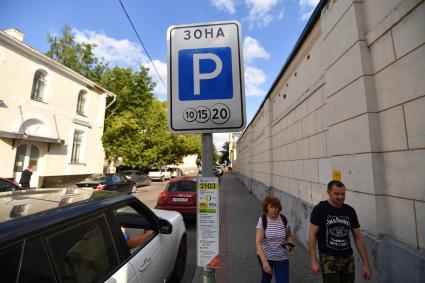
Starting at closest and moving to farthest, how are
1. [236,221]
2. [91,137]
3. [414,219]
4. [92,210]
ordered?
[92,210] → [414,219] → [236,221] → [91,137]

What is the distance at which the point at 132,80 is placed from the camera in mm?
24547

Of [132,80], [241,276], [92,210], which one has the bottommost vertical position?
[241,276]

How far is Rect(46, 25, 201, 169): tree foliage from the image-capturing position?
2134 centimetres

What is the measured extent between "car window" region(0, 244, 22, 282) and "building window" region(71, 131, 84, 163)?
18.4 m

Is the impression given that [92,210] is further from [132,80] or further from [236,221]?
[132,80]

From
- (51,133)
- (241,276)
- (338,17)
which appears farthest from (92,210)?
(51,133)

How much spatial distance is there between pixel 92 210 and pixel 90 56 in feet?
100

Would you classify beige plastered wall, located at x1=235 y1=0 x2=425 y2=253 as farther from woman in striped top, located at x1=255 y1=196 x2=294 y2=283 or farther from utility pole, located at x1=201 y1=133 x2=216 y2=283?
utility pole, located at x1=201 y1=133 x2=216 y2=283

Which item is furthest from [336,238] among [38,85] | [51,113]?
[38,85]

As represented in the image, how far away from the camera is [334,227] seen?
2.68m

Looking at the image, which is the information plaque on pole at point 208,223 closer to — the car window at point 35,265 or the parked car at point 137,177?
the car window at point 35,265

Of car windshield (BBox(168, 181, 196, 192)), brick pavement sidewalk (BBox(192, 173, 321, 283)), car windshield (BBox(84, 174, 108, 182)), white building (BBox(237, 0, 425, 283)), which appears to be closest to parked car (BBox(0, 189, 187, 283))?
brick pavement sidewalk (BBox(192, 173, 321, 283))

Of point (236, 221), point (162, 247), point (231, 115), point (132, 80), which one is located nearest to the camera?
point (231, 115)

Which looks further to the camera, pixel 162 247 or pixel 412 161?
pixel 162 247
